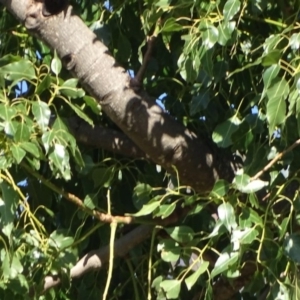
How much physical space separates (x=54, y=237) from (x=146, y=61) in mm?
266

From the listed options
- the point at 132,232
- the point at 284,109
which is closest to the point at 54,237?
the point at 132,232

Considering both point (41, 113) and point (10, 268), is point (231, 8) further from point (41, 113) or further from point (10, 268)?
point (10, 268)

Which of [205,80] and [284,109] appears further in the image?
[205,80]

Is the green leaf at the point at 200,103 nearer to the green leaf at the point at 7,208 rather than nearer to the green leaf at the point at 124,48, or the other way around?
the green leaf at the point at 124,48

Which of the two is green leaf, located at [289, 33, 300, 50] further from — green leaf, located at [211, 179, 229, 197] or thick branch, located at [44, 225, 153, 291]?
thick branch, located at [44, 225, 153, 291]

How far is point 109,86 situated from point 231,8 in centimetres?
22

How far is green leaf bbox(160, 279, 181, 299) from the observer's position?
100 centimetres

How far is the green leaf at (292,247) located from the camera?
3.07 ft

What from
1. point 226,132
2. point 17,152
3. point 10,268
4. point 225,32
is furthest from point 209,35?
point 10,268

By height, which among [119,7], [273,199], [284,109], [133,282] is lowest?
[133,282]

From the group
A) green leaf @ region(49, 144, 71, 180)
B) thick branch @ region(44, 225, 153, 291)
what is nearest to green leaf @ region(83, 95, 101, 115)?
green leaf @ region(49, 144, 71, 180)

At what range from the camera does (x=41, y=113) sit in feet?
3.15

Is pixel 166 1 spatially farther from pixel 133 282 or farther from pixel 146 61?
pixel 133 282

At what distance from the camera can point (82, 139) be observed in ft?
3.95
